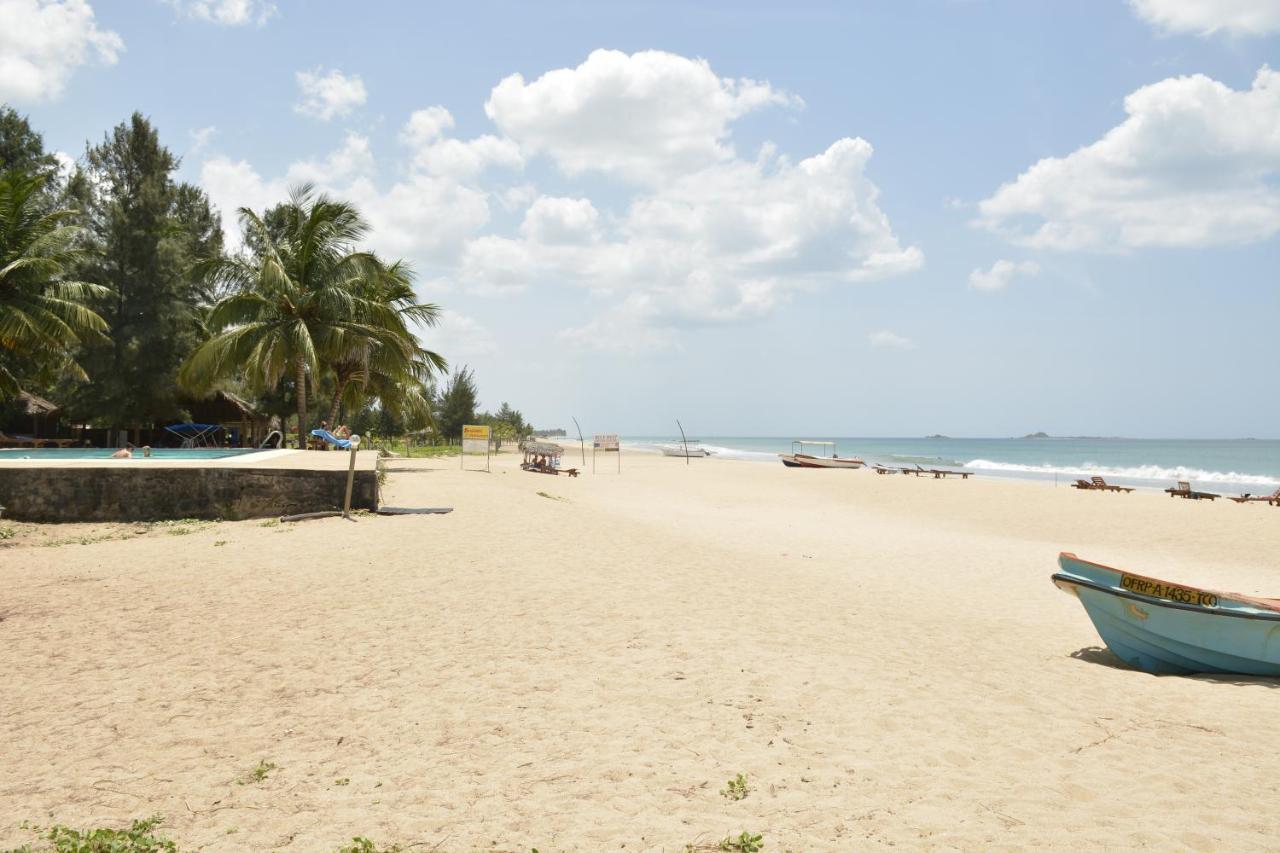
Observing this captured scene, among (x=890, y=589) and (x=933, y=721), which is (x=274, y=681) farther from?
(x=890, y=589)

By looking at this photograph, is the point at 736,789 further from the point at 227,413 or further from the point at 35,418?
the point at 35,418

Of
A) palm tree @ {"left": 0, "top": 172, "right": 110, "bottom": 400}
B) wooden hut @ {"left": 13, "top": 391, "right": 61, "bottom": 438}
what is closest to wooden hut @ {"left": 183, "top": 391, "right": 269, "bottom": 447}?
wooden hut @ {"left": 13, "top": 391, "right": 61, "bottom": 438}

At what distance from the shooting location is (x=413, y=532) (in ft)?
34.9

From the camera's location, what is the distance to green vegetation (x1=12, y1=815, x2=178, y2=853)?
10.4 ft

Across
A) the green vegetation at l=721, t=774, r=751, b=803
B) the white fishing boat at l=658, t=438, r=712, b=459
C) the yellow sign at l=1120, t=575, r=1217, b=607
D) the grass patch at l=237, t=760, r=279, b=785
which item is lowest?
the grass patch at l=237, t=760, r=279, b=785

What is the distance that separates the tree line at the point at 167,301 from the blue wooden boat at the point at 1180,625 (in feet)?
57.7

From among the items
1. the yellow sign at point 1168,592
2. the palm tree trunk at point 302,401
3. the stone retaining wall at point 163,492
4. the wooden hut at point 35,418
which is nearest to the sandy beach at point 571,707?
the yellow sign at point 1168,592

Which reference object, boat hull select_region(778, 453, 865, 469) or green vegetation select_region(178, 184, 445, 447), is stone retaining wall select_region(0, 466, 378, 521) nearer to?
green vegetation select_region(178, 184, 445, 447)

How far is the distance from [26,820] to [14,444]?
86.7 ft

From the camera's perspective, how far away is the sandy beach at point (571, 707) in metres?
3.55

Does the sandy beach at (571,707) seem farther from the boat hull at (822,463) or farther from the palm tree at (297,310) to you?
the boat hull at (822,463)

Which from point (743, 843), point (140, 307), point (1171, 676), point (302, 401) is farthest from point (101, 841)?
point (140, 307)

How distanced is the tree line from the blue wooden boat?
17.6 m

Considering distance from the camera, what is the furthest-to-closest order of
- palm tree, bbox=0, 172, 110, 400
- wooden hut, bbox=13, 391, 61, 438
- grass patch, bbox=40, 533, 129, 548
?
1. wooden hut, bbox=13, 391, 61, 438
2. palm tree, bbox=0, 172, 110, 400
3. grass patch, bbox=40, 533, 129, 548
